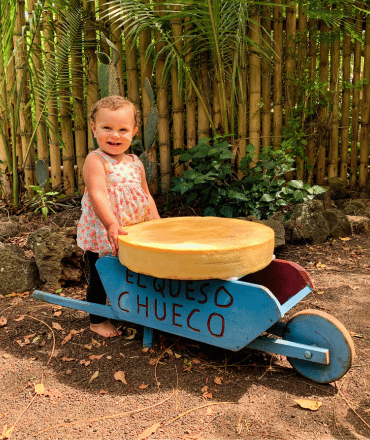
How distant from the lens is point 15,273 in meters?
2.46

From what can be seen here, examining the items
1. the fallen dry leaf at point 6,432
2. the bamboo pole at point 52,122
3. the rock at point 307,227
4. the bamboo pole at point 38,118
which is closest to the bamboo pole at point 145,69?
the bamboo pole at point 52,122

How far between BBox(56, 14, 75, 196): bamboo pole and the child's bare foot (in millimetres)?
2000

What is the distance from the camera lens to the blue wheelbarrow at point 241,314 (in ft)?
4.64

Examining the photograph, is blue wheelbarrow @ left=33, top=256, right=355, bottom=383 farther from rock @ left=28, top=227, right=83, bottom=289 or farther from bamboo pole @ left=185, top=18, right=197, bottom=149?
bamboo pole @ left=185, top=18, right=197, bottom=149

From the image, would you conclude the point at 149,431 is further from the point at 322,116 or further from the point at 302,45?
the point at 302,45

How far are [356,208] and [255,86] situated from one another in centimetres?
139

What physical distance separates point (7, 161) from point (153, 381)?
2617 millimetres

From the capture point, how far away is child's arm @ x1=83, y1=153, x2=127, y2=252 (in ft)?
5.47

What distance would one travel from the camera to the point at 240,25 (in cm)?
321

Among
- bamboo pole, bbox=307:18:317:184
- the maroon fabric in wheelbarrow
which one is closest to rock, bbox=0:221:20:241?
the maroon fabric in wheelbarrow

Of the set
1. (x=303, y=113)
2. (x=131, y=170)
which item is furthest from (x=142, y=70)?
(x=131, y=170)

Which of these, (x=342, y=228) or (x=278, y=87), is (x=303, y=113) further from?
(x=342, y=228)

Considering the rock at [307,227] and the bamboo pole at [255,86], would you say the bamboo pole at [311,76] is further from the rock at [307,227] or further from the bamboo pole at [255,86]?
the rock at [307,227]

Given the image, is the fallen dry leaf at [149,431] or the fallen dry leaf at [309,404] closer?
the fallen dry leaf at [149,431]
